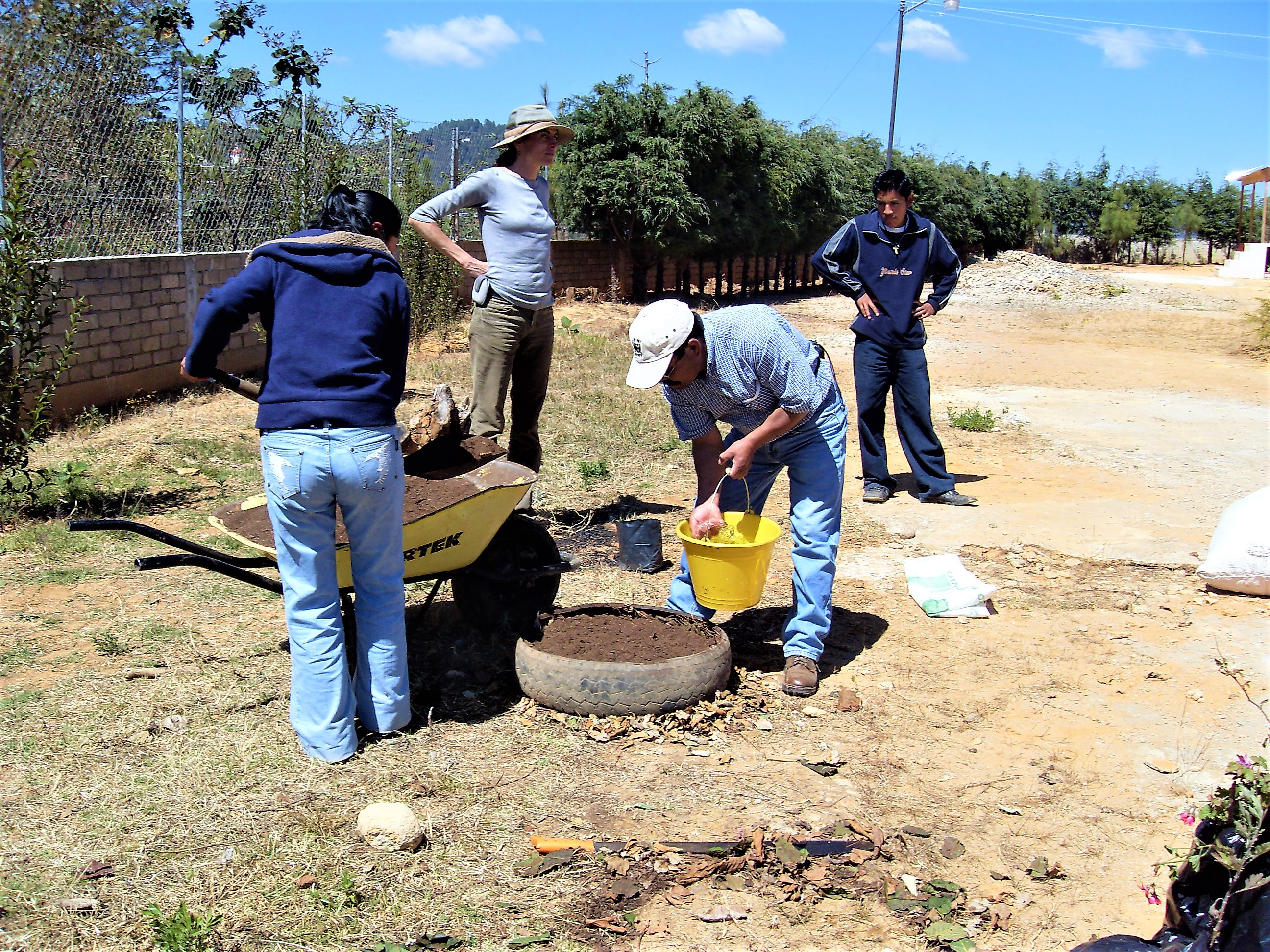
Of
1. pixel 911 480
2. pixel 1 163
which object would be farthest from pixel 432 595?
pixel 1 163

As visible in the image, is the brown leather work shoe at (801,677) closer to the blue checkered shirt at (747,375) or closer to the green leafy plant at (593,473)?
the blue checkered shirt at (747,375)

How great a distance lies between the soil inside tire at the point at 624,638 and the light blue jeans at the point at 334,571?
2.13 feet

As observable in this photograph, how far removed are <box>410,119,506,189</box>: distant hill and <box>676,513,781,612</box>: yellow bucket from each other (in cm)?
1057

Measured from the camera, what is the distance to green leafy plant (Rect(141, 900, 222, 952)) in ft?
7.80

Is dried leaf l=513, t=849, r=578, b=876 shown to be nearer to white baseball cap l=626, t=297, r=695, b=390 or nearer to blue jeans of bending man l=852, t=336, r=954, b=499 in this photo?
white baseball cap l=626, t=297, r=695, b=390

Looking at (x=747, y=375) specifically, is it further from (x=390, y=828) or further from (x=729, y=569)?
(x=390, y=828)

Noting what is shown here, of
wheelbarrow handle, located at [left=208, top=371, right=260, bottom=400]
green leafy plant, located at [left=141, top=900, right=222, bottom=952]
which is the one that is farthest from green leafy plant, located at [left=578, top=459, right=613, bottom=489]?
green leafy plant, located at [left=141, top=900, right=222, bottom=952]

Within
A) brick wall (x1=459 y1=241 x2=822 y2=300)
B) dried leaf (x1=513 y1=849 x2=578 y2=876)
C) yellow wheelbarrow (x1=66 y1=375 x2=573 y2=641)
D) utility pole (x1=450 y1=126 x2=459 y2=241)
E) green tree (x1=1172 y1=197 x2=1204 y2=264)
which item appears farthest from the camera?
green tree (x1=1172 y1=197 x2=1204 y2=264)

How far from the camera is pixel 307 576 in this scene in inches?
127

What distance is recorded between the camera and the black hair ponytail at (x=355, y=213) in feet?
11.0

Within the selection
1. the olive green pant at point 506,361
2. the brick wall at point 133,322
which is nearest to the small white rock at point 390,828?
the olive green pant at point 506,361

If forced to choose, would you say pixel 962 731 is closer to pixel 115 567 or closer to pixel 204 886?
pixel 204 886

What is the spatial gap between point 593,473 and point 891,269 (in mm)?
2419

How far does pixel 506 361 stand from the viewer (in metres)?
5.33
